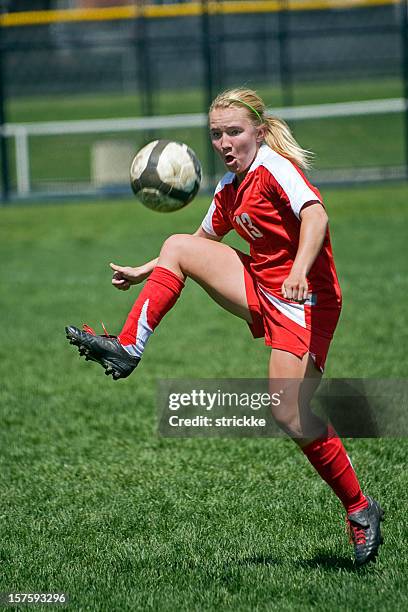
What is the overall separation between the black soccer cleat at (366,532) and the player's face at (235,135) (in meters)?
1.44

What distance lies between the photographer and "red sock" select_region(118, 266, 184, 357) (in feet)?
12.9

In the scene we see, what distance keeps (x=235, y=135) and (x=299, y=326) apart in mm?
802

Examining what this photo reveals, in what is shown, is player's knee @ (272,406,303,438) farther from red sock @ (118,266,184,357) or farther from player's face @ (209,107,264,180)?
player's face @ (209,107,264,180)

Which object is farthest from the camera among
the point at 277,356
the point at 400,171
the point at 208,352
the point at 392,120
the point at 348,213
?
the point at 392,120

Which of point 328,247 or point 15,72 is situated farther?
point 15,72

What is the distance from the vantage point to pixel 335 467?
3832 millimetres

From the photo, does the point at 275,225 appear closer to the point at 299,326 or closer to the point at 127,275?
the point at 299,326

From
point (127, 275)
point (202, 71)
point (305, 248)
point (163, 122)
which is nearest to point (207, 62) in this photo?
point (163, 122)

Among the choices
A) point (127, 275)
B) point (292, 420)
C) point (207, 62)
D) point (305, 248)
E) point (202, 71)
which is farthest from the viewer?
point (202, 71)

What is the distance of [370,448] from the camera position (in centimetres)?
536

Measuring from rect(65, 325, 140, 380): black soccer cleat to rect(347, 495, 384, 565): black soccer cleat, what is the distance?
3.45ft

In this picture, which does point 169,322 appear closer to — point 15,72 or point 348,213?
point 348,213

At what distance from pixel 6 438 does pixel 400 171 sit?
563 inches

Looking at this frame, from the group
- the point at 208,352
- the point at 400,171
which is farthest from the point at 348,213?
the point at 208,352
